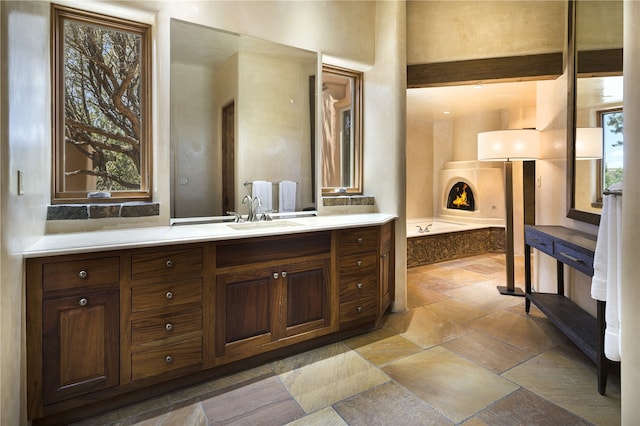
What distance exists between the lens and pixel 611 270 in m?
1.59

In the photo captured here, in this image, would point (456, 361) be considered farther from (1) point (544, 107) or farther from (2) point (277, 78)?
(1) point (544, 107)

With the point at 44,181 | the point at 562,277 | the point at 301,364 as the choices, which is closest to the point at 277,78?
the point at 44,181

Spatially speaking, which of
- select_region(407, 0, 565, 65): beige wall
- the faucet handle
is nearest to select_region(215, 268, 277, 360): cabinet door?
the faucet handle

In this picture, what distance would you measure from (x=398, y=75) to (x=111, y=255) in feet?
8.56

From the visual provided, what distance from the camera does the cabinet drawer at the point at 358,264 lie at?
94.3 inches

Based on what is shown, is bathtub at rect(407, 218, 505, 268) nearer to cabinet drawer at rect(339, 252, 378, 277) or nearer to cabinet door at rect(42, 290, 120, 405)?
cabinet drawer at rect(339, 252, 378, 277)

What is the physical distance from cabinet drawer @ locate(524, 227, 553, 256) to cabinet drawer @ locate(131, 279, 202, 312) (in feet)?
8.18

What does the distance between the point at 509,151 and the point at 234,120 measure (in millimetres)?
2655

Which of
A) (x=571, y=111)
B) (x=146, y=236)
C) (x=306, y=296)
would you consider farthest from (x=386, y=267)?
(x=571, y=111)

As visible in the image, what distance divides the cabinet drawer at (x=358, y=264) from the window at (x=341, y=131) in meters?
0.87

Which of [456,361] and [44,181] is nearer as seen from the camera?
[44,181]

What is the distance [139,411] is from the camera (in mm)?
1712

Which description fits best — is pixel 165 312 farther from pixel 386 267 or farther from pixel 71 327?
pixel 386 267

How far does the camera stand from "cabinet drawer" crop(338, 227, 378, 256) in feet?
7.81
